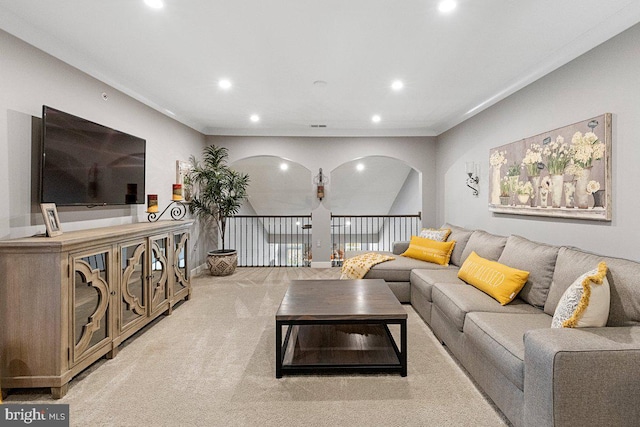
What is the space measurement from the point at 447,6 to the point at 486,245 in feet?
7.89

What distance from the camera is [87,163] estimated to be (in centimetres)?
282

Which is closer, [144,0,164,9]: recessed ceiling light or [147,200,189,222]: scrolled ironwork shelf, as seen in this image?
[144,0,164,9]: recessed ceiling light

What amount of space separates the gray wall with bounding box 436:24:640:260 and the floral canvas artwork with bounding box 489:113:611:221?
7 centimetres

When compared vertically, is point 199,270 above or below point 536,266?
below

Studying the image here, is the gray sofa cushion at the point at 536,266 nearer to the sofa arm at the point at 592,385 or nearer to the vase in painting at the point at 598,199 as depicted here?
the vase in painting at the point at 598,199

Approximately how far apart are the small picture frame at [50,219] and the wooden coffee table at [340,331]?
1756mm

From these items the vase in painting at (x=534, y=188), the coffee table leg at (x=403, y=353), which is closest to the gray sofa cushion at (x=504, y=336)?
the coffee table leg at (x=403, y=353)

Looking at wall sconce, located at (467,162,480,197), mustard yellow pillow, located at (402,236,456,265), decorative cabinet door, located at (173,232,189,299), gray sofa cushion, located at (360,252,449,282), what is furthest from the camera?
wall sconce, located at (467,162,480,197)

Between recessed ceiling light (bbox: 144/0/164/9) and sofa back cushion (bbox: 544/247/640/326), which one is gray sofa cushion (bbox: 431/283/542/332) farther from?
recessed ceiling light (bbox: 144/0/164/9)

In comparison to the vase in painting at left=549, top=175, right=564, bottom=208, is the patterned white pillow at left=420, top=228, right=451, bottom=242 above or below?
below

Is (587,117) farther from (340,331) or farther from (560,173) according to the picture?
(340,331)

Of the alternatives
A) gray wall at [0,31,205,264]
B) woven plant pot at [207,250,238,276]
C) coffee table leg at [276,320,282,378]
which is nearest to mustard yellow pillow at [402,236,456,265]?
coffee table leg at [276,320,282,378]

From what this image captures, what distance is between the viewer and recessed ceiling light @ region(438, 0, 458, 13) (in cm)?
210

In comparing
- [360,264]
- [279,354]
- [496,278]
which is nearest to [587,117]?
[496,278]
